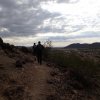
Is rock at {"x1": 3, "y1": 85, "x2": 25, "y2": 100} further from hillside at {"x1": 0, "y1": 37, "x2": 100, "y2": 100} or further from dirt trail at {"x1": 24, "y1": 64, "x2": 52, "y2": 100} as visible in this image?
dirt trail at {"x1": 24, "y1": 64, "x2": 52, "y2": 100}

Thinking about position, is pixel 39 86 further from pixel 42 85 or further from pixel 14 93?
pixel 14 93

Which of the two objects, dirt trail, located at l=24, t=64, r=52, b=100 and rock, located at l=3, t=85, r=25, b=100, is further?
dirt trail, located at l=24, t=64, r=52, b=100

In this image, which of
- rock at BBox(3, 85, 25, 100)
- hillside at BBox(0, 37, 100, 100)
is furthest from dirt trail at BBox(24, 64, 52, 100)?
rock at BBox(3, 85, 25, 100)

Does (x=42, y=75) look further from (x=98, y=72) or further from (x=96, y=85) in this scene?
(x=98, y=72)

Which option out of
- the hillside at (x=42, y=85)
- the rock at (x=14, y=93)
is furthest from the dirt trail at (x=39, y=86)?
the rock at (x=14, y=93)

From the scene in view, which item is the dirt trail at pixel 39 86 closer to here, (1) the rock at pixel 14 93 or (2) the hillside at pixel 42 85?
(2) the hillside at pixel 42 85

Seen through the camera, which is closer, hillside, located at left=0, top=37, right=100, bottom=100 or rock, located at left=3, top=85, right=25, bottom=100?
rock, located at left=3, top=85, right=25, bottom=100

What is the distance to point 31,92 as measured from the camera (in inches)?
689

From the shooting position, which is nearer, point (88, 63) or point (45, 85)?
point (45, 85)

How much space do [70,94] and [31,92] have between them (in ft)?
9.71

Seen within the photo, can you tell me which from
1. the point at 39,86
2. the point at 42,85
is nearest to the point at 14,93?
the point at 39,86

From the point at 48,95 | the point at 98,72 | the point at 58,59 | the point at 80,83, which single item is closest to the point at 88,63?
the point at 98,72

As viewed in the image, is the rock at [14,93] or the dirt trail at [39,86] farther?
the dirt trail at [39,86]

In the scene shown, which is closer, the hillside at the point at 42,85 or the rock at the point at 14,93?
the rock at the point at 14,93
